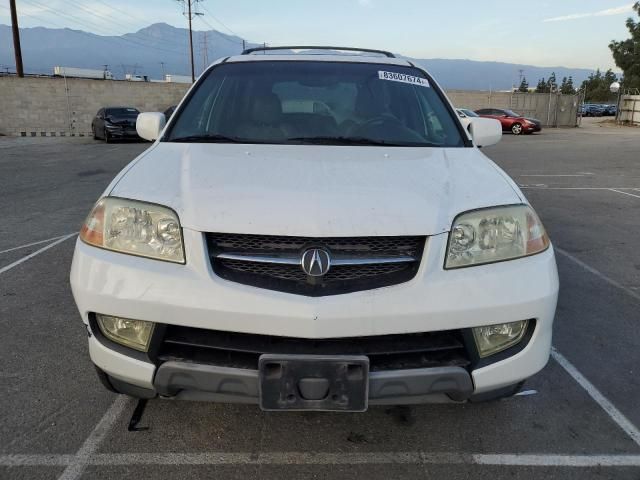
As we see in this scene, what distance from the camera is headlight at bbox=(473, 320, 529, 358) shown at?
6.85ft

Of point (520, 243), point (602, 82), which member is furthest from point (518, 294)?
point (602, 82)

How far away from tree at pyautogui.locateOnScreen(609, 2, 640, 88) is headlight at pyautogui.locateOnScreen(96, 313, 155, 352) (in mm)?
49590

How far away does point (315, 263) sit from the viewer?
197cm

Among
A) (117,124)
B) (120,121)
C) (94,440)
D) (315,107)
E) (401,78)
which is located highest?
(401,78)

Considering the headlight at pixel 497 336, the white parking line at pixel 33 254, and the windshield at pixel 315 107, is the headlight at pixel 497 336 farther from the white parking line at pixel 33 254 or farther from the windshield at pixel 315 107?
the white parking line at pixel 33 254

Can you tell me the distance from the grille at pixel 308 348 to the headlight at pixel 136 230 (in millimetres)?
315

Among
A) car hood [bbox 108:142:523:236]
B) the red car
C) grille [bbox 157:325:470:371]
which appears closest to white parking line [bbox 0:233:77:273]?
car hood [bbox 108:142:523:236]

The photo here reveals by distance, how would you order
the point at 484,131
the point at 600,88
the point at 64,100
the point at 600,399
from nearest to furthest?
1. the point at 600,399
2. the point at 484,131
3. the point at 64,100
4. the point at 600,88

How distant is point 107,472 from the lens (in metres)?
2.19

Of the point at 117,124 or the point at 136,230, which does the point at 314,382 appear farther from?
the point at 117,124

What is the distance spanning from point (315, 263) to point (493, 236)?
782 millimetres

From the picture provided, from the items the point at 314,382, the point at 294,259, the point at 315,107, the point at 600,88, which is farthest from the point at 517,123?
the point at 600,88

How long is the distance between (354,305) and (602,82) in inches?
3822

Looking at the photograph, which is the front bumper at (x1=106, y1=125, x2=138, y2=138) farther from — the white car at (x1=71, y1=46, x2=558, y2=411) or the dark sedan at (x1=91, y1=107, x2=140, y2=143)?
the white car at (x1=71, y1=46, x2=558, y2=411)
